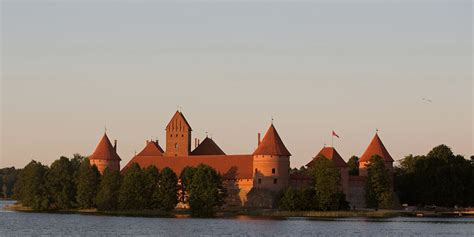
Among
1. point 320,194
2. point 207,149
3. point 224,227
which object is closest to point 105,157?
point 207,149

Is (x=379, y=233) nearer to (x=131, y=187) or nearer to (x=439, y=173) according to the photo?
(x=131, y=187)

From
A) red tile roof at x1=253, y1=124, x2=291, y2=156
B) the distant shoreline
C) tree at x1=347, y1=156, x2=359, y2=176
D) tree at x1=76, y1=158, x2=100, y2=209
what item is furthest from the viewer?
tree at x1=347, y1=156, x2=359, y2=176

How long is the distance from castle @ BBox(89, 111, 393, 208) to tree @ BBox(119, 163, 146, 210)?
1186 cm

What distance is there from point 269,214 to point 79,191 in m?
18.9

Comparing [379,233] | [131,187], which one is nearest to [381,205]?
[131,187]

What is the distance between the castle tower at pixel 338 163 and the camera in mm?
96588

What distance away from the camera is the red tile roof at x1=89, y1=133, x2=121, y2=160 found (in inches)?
4144

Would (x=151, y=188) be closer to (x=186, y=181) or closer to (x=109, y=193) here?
(x=186, y=181)

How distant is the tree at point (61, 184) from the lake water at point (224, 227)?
1077cm

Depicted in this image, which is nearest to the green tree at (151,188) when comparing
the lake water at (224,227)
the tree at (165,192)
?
the tree at (165,192)

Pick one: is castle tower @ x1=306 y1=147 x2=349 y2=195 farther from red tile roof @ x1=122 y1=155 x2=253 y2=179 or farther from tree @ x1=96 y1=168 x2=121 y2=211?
tree @ x1=96 y1=168 x2=121 y2=211

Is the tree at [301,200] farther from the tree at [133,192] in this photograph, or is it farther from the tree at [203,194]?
the tree at [133,192]

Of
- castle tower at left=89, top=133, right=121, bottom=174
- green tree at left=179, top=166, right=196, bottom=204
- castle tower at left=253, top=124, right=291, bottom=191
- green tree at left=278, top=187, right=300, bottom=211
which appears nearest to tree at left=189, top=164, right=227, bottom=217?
green tree at left=179, top=166, right=196, bottom=204

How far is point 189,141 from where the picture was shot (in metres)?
111
